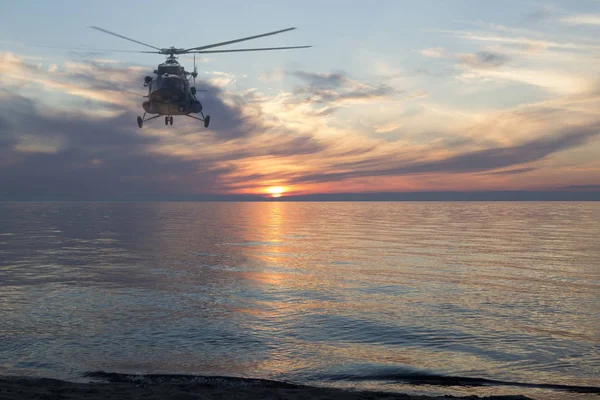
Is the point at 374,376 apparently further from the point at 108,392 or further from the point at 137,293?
the point at 137,293

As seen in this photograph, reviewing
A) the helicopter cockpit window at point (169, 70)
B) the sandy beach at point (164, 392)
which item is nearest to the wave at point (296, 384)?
the sandy beach at point (164, 392)

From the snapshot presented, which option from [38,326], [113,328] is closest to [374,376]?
[113,328]

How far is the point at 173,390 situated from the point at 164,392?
0.32 meters

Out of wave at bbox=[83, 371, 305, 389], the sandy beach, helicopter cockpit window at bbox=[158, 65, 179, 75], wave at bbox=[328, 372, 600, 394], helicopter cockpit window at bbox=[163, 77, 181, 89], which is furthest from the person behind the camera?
helicopter cockpit window at bbox=[158, 65, 179, 75]

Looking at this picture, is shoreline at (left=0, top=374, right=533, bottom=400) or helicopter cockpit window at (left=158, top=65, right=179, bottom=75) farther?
helicopter cockpit window at (left=158, top=65, right=179, bottom=75)

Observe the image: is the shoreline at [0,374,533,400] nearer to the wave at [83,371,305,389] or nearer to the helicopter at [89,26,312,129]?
the wave at [83,371,305,389]

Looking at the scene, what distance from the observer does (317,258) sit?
151ft

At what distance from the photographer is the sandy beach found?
12766mm

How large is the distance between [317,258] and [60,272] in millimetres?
21231

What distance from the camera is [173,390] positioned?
44.9ft

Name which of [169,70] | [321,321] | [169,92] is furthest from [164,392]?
[169,70]

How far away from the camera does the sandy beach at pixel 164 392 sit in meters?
12.8

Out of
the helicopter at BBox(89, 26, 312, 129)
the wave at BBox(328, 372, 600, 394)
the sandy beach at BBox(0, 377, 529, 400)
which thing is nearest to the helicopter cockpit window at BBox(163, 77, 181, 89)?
the helicopter at BBox(89, 26, 312, 129)

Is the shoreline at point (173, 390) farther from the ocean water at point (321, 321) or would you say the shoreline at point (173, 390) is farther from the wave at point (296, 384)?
the ocean water at point (321, 321)
